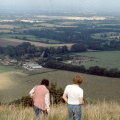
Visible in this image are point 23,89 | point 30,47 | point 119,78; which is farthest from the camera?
point 30,47

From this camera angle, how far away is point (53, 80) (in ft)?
107

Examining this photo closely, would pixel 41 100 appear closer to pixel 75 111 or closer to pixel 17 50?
pixel 75 111

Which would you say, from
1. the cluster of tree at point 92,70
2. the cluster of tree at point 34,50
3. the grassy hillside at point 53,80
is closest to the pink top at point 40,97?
the grassy hillside at point 53,80

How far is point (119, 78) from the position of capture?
34.6 meters

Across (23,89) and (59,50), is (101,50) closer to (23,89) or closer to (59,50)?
(59,50)

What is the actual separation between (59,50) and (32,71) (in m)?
19.4

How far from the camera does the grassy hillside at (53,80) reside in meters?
25.3

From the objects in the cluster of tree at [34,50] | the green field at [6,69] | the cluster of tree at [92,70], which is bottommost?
the cluster of tree at [34,50]

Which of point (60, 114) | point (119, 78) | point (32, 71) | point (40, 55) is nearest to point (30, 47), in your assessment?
point (40, 55)

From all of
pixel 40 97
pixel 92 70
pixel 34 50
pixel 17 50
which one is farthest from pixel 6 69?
pixel 40 97

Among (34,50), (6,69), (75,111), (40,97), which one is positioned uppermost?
(40,97)

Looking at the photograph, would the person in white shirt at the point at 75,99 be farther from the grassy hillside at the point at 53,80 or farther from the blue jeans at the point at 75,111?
the grassy hillside at the point at 53,80

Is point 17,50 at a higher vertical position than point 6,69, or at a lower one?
lower

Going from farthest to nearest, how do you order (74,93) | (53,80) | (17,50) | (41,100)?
(17,50) → (53,80) → (41,100) → (74,93)
